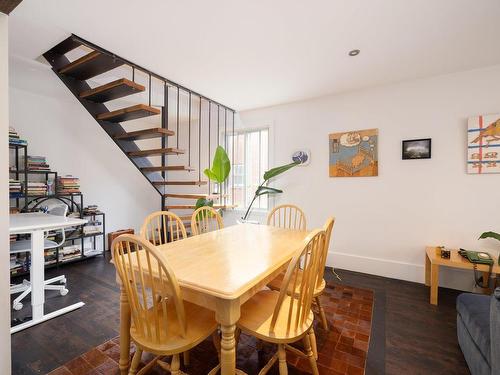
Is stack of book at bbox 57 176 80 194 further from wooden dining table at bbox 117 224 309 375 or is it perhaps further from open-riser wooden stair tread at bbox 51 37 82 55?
wooden dining table at bbox 117 224 309 375

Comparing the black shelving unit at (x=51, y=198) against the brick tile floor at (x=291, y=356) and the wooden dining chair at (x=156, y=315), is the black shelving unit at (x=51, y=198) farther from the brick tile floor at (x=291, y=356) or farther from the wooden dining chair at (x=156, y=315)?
the wooden dining chair at (x=156, y=315)

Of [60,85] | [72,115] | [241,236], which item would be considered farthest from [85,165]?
[241,236]

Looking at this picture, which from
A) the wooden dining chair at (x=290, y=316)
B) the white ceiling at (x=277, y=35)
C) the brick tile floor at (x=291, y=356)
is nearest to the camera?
the wooden dining chair at (x=290, y=316)

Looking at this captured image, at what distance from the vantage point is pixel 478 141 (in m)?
2.47

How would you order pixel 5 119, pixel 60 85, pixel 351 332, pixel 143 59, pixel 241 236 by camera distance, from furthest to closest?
1. pixel 60 85
2. pixel 143 59
3. pixel 241 236
4. pixel 351 332
5. pixel 5 119

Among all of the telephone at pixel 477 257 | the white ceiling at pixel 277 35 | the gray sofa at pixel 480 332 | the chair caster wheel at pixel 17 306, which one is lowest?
the chair caster wheel at pixel 17 306

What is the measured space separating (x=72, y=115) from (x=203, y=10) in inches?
118

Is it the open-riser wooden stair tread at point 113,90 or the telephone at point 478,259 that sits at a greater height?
the open-riser wooden stair tread at point 113,90

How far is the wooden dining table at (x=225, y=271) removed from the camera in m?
1.04

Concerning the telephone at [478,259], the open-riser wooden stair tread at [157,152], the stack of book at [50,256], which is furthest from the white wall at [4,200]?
the telephone at [478,259]

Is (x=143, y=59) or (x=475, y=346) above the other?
(x=143, y=59)

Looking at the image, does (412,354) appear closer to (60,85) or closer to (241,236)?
(241,236)

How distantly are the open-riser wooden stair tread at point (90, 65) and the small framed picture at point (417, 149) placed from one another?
10.7ft

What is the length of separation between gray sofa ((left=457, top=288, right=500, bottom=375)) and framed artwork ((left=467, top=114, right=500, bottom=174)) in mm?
1519
